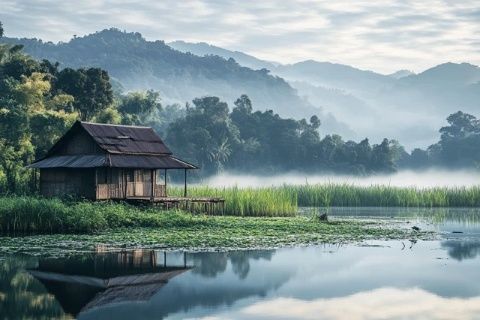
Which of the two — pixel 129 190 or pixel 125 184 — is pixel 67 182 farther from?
pixel 129 190

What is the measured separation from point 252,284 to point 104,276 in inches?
142

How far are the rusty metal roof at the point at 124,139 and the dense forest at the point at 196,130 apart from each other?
6.15 meters

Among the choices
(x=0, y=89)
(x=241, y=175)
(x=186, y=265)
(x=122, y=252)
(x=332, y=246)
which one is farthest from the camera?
(x=241, y=175)

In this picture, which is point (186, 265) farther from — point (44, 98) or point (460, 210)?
point (44, 98)

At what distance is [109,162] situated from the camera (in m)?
39.6

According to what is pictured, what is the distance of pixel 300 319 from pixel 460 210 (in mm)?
36207

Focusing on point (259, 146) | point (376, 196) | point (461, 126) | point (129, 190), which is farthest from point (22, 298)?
point (461, 126)

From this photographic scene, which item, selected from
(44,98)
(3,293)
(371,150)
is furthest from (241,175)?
(3,293)

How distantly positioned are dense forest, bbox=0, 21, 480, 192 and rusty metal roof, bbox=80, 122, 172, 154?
6.15 metres

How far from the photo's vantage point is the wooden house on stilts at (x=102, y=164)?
4069cm

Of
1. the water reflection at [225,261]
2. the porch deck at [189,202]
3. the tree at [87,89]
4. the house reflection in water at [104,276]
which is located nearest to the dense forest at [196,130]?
the tree at [87,89]

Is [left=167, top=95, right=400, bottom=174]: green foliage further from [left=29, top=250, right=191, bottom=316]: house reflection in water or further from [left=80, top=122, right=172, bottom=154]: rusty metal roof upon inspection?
[left=29, top=250, right=191, bottom=316]: house reflection in water

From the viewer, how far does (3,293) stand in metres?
18.2

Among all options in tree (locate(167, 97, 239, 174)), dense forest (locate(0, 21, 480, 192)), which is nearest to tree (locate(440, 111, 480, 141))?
dense forest (locate(0, 21, 480, 192))
